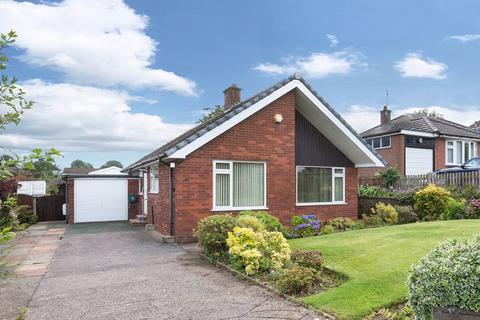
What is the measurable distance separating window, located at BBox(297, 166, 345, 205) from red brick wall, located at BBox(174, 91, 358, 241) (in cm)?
36

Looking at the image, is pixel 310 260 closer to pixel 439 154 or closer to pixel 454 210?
pixel 454 210

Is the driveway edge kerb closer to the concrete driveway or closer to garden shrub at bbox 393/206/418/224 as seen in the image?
the concrete driveway

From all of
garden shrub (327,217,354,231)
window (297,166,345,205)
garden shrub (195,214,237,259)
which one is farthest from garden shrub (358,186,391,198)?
garden shrub (195,214,237,259)

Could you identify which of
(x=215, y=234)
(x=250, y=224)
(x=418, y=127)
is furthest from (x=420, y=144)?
(x=215, y=234)

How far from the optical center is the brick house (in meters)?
12.1

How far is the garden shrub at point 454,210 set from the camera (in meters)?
14.0

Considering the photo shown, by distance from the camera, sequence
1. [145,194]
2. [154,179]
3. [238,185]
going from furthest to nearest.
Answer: [145,194] → [154,179] → [238,185]

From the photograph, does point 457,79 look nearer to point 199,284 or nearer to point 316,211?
point 316,211

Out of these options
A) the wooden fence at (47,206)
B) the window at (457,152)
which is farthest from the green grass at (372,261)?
the window at (457,152)

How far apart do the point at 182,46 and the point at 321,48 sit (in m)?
5.34

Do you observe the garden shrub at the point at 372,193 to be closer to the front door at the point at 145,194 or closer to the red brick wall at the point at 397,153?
the red brick wall at the point at 397,153

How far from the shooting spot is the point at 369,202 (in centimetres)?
1667

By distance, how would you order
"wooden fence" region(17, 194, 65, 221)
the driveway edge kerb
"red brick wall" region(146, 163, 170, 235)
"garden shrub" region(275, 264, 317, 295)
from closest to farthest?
the driveway edge kerb, "garden shrub" region(275, 264, 317, 295), "red brick wall" region(146, 163, 170, 235), "wooden fence" region(17, 194, 65, 221)

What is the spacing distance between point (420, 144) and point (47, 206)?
Result: 2436 centimetres
